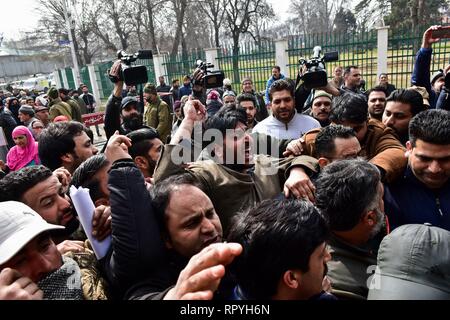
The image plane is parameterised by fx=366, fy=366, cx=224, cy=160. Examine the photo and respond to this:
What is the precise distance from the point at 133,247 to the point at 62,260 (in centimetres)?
28

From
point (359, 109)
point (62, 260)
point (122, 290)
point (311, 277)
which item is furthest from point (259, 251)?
point (359, 109)

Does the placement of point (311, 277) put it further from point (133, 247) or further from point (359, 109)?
point (359, 109)

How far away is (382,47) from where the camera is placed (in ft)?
34.1

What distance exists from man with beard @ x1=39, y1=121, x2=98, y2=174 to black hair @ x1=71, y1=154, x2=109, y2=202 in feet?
1.85

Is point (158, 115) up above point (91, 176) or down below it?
below

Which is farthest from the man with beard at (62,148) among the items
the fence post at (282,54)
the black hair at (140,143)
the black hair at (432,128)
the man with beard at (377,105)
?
the fence post at (282,54)

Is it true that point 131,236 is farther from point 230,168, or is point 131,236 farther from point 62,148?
point 62,148

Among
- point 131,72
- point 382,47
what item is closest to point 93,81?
point 382,47

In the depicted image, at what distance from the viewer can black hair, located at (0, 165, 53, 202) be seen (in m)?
1.79

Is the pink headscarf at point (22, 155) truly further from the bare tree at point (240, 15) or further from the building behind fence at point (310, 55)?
the bare tree at point (240, 15)

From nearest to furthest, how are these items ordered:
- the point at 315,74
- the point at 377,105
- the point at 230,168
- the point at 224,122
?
the point at 230,168
the point at 224,122
the point at 315,74
the point at 377,105

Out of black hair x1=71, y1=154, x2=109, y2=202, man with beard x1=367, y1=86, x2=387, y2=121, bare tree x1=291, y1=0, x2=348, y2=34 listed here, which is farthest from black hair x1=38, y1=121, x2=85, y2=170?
bare tree x1=291, y1=0, x2=348, y2=34

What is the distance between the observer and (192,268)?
925 millimetres

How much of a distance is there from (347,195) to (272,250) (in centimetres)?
55
